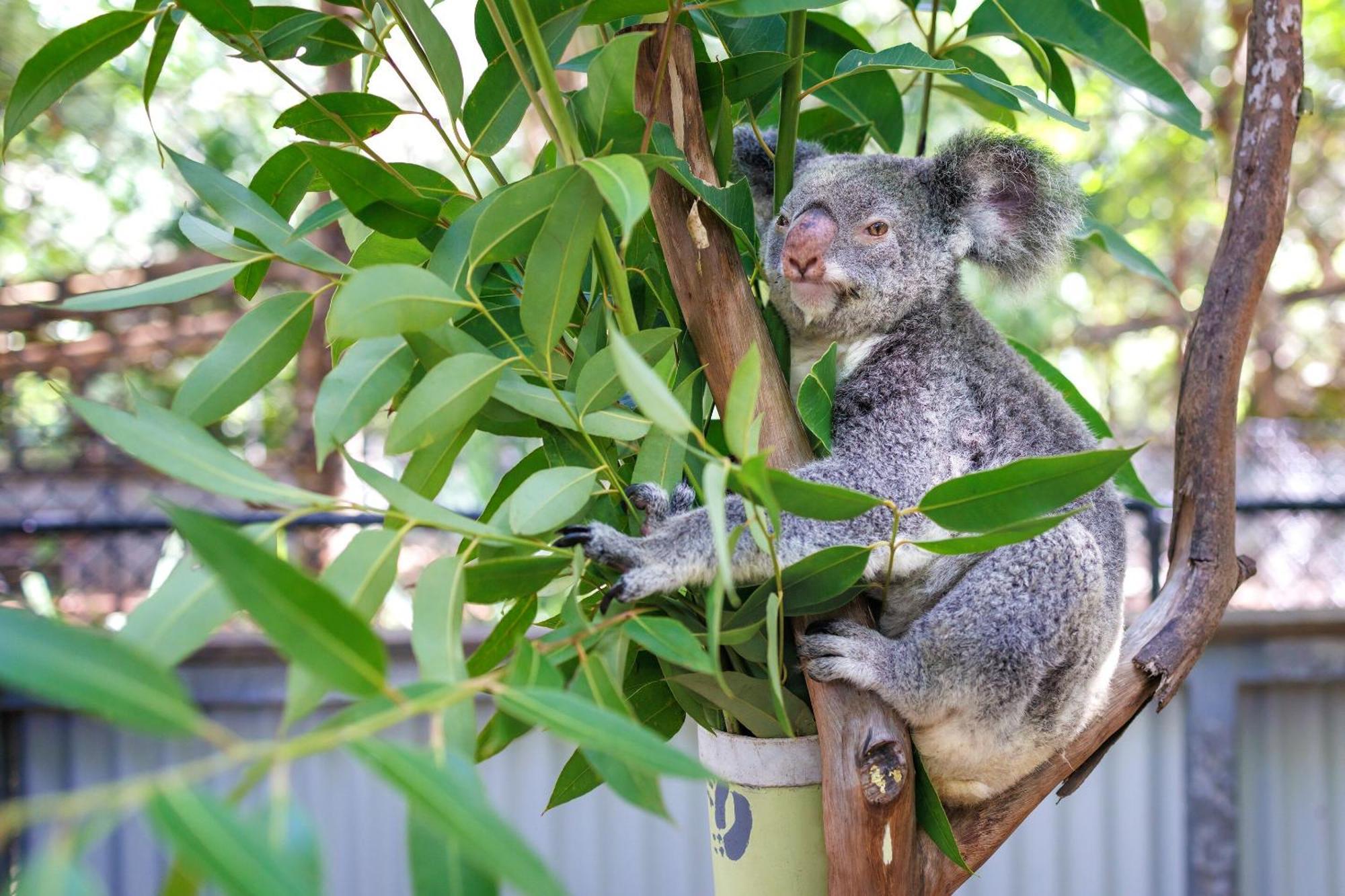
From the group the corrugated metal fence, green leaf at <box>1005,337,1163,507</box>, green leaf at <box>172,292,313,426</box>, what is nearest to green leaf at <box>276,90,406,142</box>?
green leaf at <box>172,292,313,426</box>

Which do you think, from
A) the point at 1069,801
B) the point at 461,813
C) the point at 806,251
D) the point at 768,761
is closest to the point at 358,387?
the point at 461,813

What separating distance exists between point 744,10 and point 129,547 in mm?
3300

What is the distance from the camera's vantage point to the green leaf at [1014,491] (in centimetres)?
75

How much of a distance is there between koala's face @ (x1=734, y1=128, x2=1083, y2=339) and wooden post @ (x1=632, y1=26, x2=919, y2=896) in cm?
34

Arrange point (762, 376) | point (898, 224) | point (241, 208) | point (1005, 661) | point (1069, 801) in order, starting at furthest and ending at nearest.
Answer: point (1069, 801), point (898, 224), point (1005, 661), point (762, 376), point (241, 208)

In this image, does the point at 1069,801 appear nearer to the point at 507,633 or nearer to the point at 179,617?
the point at 507,633

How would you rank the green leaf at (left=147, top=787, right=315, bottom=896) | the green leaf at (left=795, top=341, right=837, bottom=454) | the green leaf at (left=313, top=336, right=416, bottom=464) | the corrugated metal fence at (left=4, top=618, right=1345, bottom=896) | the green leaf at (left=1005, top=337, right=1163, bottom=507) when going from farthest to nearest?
the corrugated metal fence at (left=4, top=618, right=1345, bottom=896) < the green leaf at (left=1005, top=337, right=1163, bottom=507) < the green leaf at (left=795, top=341, right=837, bottom=454) < the green leaf at (left=313, top=336, right=416, bottom=464) < the green leaf at (left=147, top=787, right=315, bottom=896)

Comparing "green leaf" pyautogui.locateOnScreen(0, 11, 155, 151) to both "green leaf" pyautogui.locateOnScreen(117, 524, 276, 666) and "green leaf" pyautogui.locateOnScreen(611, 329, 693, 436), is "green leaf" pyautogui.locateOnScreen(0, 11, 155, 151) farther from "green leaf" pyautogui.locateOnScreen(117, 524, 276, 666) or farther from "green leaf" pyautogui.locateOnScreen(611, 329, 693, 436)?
"green leaf" pyautogui.locateOnScreen(611, 329, 693, 436)

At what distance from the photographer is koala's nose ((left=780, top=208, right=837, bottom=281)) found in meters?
1.29

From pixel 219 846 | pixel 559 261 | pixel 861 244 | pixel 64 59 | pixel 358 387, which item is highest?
pixel 861 244

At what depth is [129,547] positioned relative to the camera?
11.5 feet

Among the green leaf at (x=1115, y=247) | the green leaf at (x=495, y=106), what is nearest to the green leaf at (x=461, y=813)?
the green leaf at (x=495, y=106)

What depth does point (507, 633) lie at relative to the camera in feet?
3.33

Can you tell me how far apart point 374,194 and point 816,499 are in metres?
0.49
